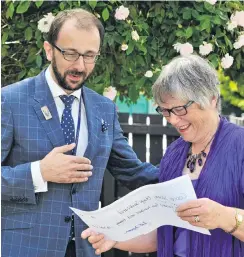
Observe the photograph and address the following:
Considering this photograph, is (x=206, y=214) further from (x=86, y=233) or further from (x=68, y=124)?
(x=68, y=124)

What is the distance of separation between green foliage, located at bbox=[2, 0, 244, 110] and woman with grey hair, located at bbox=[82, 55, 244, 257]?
4.19ft

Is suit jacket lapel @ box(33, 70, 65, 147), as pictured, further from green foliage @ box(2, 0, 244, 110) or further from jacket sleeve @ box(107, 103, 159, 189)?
green foliage @ box(2, 0, 244, 110)

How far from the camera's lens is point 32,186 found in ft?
10.3

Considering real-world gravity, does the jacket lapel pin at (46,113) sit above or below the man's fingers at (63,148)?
above

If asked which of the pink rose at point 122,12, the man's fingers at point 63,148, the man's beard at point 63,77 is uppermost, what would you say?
the pink rose at point 122,12

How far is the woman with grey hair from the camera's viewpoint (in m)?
2.88

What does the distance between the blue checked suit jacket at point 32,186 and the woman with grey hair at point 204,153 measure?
251 millimetres

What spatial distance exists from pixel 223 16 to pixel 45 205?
1.81m

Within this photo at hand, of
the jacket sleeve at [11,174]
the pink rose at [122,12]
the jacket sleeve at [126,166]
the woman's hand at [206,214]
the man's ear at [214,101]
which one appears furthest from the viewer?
the pink rose at [122,12]

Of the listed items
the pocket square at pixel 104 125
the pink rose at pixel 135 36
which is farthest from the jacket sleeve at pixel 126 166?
the pink rose at pixel 135 36

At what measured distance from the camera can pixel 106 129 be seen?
3.43m

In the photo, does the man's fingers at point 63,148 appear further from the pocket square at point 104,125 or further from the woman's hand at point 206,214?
the woman's hand at point 206,214

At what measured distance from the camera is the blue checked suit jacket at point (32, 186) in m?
3.16

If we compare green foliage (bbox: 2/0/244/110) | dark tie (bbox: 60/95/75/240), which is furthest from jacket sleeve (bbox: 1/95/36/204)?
Answer: green foliage (bbox: 2/0/244/110)
